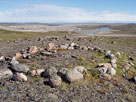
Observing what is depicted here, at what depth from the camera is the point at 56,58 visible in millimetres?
16203

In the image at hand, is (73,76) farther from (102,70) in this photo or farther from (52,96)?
(102,70)

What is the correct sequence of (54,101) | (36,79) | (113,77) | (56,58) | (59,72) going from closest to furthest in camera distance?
(54,101)
(36,79)
(59,72)
(113,77)
(56,58)

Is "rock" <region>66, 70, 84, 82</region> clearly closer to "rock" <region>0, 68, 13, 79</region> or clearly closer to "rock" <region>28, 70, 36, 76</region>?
"rock" <region>28, 70, 36, 76</region>

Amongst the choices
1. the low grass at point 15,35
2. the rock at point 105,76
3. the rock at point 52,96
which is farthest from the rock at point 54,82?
the low grass at point 15,35

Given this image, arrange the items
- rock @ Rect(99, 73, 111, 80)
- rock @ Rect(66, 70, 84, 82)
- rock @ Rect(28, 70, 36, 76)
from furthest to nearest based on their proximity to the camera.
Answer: rock @ Rect(99, 73, 111, 80) → rock @ Rect(28, 70, 36, 76) → rock @ Rect(66, 70, 84, 82)

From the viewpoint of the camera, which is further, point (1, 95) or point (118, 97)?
point (118, 97)

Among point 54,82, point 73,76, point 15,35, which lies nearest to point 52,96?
point 54,82

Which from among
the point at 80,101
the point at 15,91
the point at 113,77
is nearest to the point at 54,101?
the point at 80,101

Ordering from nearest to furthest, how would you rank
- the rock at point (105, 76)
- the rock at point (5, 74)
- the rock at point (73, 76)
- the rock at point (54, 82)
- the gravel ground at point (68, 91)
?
the gravel ground at point (68, 91)
the rock at point (54, 82)
the rock at point (5, 74)
the rock at point (73, 76)
the rock at point (105, 76)

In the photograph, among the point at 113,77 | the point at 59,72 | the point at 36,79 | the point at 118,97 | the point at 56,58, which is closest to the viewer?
the point at 118,97

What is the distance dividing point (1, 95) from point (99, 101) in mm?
5602

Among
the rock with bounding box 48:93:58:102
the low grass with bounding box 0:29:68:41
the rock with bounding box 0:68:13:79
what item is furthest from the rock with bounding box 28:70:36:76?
the low grass with bounding box 0:29:68:41

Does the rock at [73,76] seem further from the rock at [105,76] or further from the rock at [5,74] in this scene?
the rock at [5,74]

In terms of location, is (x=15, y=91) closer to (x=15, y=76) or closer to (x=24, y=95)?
(x=24, y=95)
